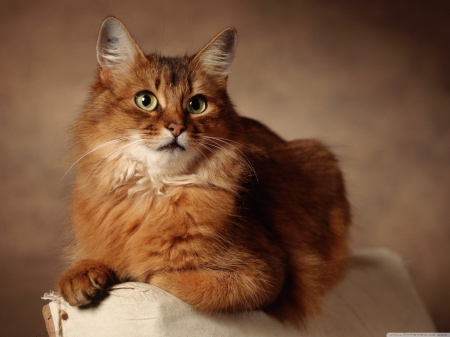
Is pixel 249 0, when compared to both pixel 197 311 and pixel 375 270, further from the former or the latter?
pixel 197 311

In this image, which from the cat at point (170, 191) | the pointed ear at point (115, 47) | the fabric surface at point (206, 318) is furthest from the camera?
the pointed ear at point (115, 47)

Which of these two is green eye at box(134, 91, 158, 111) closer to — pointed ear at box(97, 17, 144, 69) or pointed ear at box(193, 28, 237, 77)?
pointed ear at box(97, 17, 144, 69)

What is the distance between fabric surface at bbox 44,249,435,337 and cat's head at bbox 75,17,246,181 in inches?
17.7

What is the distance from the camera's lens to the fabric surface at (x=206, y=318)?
1.83 m

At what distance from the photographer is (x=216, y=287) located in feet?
6.35

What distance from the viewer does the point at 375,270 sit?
325cm

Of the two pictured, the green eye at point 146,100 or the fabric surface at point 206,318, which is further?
the green eye at point 146,100

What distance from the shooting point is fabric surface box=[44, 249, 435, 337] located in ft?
6.01

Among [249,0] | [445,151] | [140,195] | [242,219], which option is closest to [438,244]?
[445,151]

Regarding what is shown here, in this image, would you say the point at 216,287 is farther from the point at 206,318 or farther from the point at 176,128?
the point at 176,128

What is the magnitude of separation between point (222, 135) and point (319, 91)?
204 cm

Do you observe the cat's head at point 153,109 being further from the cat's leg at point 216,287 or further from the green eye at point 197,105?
the cat's leg at point 216,287

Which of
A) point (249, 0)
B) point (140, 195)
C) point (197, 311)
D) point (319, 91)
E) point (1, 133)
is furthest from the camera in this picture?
point (319, 91)

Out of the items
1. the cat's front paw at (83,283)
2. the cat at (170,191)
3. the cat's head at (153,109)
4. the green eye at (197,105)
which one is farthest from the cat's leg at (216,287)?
the green eye at (197,105)
